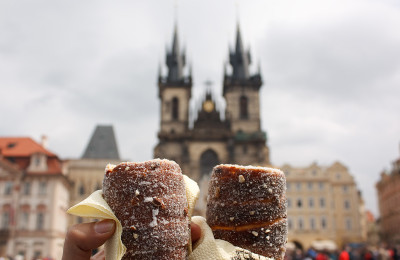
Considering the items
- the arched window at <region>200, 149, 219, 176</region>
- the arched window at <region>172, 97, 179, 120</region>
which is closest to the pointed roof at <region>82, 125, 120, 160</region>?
the arched window at <region>172, 97, 179, 120</region>

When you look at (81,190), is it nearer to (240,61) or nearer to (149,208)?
(240,61)

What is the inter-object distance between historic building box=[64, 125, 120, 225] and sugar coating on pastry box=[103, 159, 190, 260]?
119 ft

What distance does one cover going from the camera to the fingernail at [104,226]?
1.59 m

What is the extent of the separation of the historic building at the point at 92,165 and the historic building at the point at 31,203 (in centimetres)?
398

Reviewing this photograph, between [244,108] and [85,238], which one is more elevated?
[244,108]

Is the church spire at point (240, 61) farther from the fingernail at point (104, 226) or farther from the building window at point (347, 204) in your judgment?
the fingernail at point (104, 226)

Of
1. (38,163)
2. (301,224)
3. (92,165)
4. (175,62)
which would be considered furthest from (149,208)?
(175,62)

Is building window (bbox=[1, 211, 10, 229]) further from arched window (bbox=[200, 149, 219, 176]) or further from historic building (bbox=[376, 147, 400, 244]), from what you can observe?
historic building (bbox=[376, 147, 400, 244])

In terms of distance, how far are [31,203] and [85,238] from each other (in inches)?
1290

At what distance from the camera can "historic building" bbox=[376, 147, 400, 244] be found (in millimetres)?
45906

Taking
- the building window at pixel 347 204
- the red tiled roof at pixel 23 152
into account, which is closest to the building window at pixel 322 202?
the building window at pixel 347 204

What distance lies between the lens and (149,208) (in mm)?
1594

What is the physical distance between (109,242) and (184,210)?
0.33 meters

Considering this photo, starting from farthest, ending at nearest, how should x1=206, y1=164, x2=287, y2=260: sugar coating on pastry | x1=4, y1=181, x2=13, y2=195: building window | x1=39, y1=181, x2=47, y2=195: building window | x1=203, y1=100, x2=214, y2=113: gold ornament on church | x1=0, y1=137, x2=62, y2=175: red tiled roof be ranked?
x1=203, y1=100, x2=214, y2=113: gold ornament on church < x1=0, y1=137, x2=62, y2=175: red tiled roof < x1=39, y1=181, x2=47, y2=195: building window < x1=4, y1=181, x2=13, y2=195: building window < x1=206, y1=164, x2=287, y2=260: sugar coating on pastry
